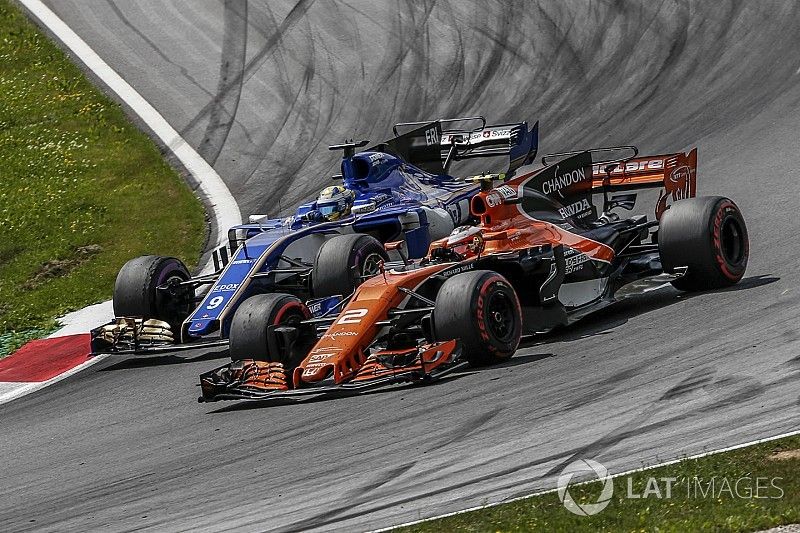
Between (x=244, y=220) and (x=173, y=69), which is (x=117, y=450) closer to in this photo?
(x=244, y=220)

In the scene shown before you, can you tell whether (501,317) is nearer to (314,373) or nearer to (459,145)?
(314,373)

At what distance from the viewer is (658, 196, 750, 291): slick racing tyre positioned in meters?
13.7

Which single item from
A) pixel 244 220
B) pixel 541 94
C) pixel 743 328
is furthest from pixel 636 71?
pixel 743 328

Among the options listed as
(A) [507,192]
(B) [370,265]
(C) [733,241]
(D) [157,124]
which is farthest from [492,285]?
(D) [157,124]

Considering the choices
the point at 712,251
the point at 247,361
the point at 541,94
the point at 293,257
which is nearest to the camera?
the point at 247,361

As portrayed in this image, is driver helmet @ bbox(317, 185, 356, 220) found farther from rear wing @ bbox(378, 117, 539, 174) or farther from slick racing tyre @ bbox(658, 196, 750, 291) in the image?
slick racing tyre @ bbox(658, 196, 750, 291)

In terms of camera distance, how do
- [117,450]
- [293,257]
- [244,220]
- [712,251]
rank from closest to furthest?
[117,450], [712,251], [293,257], [244,220]

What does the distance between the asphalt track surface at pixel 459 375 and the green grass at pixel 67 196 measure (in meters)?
1.19

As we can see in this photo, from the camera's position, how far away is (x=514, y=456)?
9.32m

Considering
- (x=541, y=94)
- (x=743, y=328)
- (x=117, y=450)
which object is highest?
(x=541, y=94)

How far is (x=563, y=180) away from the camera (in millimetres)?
15227

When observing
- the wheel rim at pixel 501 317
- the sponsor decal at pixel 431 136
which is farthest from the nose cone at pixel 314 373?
the sponsor decal at pixel 431 136

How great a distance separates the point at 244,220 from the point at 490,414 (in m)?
11.7

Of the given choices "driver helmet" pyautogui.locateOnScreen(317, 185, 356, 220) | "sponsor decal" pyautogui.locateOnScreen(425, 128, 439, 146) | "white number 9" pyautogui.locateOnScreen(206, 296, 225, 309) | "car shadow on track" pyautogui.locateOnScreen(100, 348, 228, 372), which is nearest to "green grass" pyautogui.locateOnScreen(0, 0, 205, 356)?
"car shadow on track" pyautogui.locateOnScreen(100, 348, 228, 372)
